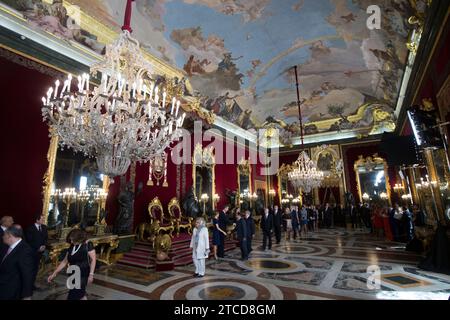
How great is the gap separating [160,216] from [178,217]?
0.78 metres

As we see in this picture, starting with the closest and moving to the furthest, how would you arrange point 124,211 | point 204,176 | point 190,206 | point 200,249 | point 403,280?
point 403,280 → point 200,249 → point 124,211 → point 190,206 → point 204,176

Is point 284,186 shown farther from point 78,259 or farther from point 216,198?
point 78,259

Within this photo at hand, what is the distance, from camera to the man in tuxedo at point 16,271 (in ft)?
7.90

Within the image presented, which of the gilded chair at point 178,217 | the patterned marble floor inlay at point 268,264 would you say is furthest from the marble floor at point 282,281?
the gilded chair at point 178,217

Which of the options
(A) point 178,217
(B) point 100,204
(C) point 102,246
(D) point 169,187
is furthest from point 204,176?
(C) point 102,246

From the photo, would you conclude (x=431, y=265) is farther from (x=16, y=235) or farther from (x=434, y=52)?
(x=16, y=235)

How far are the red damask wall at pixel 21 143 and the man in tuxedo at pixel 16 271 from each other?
3.45 metres

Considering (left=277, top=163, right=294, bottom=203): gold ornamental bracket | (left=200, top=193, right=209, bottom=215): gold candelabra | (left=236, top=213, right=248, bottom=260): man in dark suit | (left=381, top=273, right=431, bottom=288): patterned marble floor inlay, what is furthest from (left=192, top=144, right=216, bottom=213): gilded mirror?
(left=381, top=273, right=431, bottom=288): patterned marble floor inlay

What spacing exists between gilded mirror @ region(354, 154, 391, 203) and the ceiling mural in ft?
11.0

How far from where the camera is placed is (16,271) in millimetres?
2486

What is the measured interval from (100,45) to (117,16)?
0.96 m

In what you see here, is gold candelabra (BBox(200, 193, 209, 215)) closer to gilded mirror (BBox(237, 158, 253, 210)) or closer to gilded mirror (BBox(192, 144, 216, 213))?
gilded mirror (BBox(192, 144, 216, 213))

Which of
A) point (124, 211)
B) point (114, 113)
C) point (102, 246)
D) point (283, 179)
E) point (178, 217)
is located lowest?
point (102, 246)

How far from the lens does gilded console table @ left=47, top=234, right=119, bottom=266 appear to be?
205 inches
